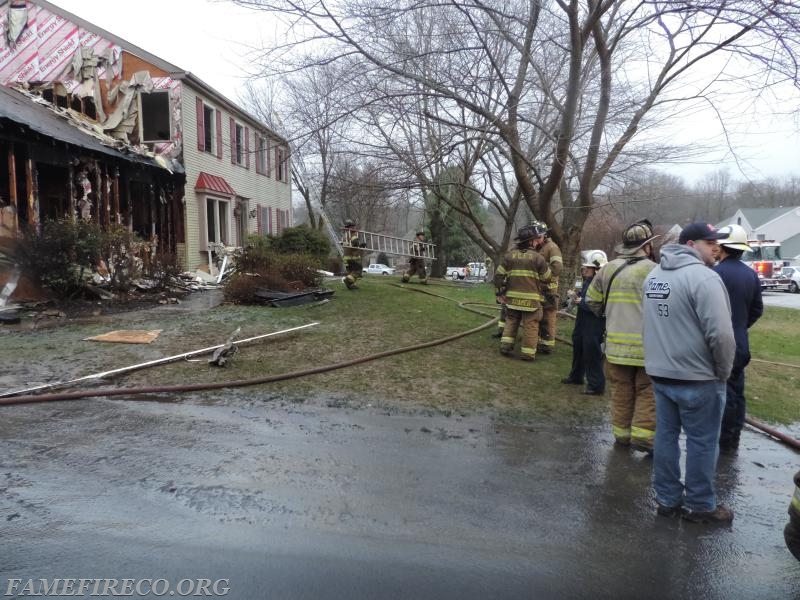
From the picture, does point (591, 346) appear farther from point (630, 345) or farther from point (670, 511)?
point (670, 511)

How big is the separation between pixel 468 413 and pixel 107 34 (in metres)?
16.0

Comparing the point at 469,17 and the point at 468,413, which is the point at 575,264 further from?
the point at 468,413

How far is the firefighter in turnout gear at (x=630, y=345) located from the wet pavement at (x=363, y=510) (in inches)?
8.9

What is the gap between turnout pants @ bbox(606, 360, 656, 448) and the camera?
4051 mm

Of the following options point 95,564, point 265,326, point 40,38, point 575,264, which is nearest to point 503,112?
point 575,264

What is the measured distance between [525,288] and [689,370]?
3768mm

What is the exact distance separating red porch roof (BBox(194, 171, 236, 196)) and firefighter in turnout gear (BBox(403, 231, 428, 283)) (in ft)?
22.2

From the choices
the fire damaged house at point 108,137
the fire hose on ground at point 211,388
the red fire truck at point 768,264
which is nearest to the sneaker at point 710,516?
the fire hose on ground at point 211,388

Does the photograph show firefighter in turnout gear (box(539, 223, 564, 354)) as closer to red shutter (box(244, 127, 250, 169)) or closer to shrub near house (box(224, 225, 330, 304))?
shrub near house (box(224, 225, 330, 304))

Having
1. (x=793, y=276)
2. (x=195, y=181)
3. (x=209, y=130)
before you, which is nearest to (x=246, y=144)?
(x=209, y=130)

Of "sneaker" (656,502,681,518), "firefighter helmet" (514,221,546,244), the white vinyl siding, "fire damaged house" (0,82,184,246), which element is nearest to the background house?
the white vinyl siding

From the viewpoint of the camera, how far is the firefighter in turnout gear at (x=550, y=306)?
23.5 ft

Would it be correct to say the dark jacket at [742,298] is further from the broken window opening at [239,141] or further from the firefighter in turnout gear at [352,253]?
the broken window opening at [239,141]

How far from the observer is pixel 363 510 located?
3.07m
